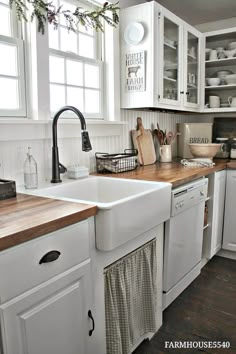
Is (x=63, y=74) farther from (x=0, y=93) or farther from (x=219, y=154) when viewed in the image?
(x=219, y=154)

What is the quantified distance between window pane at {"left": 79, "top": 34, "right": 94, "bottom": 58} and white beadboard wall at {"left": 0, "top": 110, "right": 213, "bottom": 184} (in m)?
0.53

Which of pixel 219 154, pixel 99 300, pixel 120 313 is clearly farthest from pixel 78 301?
pixel 219 154

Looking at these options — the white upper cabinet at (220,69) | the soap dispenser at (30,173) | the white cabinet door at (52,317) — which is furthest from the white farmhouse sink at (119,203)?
the white upper cabinet at (220,69)

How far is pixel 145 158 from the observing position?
2.77 meters

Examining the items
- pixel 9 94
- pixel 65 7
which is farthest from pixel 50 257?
pixel 65 7

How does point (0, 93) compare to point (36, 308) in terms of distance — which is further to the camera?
point (0, 93)

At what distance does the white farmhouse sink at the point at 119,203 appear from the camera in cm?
133

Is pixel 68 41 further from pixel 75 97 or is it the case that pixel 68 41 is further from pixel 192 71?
pixel 192 71

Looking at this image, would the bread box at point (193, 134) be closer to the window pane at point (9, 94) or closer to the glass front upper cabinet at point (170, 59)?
the glass front upper cabinet at point (170, 59)

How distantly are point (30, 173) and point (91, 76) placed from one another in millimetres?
1044

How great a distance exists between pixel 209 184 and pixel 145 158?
594 millimetres

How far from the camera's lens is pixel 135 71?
2.47 m

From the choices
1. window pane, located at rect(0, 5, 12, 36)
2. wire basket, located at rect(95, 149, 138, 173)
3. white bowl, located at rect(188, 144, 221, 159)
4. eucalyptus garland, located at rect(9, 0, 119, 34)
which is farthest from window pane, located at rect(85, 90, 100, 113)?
white bowl, located at rect(188, 144, 221, 159)

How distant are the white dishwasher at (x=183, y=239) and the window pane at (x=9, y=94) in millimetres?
1097
